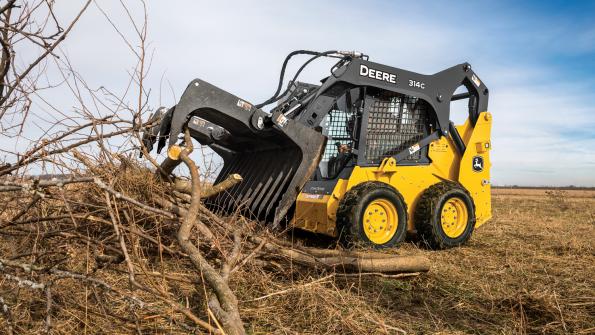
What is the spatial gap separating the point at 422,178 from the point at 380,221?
114cm

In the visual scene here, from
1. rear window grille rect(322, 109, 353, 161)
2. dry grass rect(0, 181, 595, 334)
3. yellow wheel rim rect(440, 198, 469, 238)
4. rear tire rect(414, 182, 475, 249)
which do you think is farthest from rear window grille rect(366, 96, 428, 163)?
dry grass rect(0, 181, 595, 334)

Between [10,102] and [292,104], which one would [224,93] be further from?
[10,102]

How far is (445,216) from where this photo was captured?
654cm

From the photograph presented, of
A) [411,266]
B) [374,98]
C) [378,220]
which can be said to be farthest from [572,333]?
[374,98]

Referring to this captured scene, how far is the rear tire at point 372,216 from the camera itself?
5.62 metres

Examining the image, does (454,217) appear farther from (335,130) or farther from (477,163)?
(335,130)

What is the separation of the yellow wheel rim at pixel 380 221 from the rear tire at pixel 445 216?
48 centimetres

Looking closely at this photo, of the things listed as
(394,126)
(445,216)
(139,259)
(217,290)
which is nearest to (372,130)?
(394,126)

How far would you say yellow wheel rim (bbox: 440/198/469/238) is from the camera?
6.53 meters

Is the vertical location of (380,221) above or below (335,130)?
below

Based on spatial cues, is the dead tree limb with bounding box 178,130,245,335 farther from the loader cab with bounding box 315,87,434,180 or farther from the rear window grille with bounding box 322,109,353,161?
the rear window grille with bounding box 322,109,353,161

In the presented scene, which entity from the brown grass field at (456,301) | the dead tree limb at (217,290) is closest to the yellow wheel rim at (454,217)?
the brown grass field at (456,301)

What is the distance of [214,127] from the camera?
7152 millimetres

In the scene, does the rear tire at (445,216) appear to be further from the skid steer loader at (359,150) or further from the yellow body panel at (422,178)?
the yellow body panel at (422,178)
